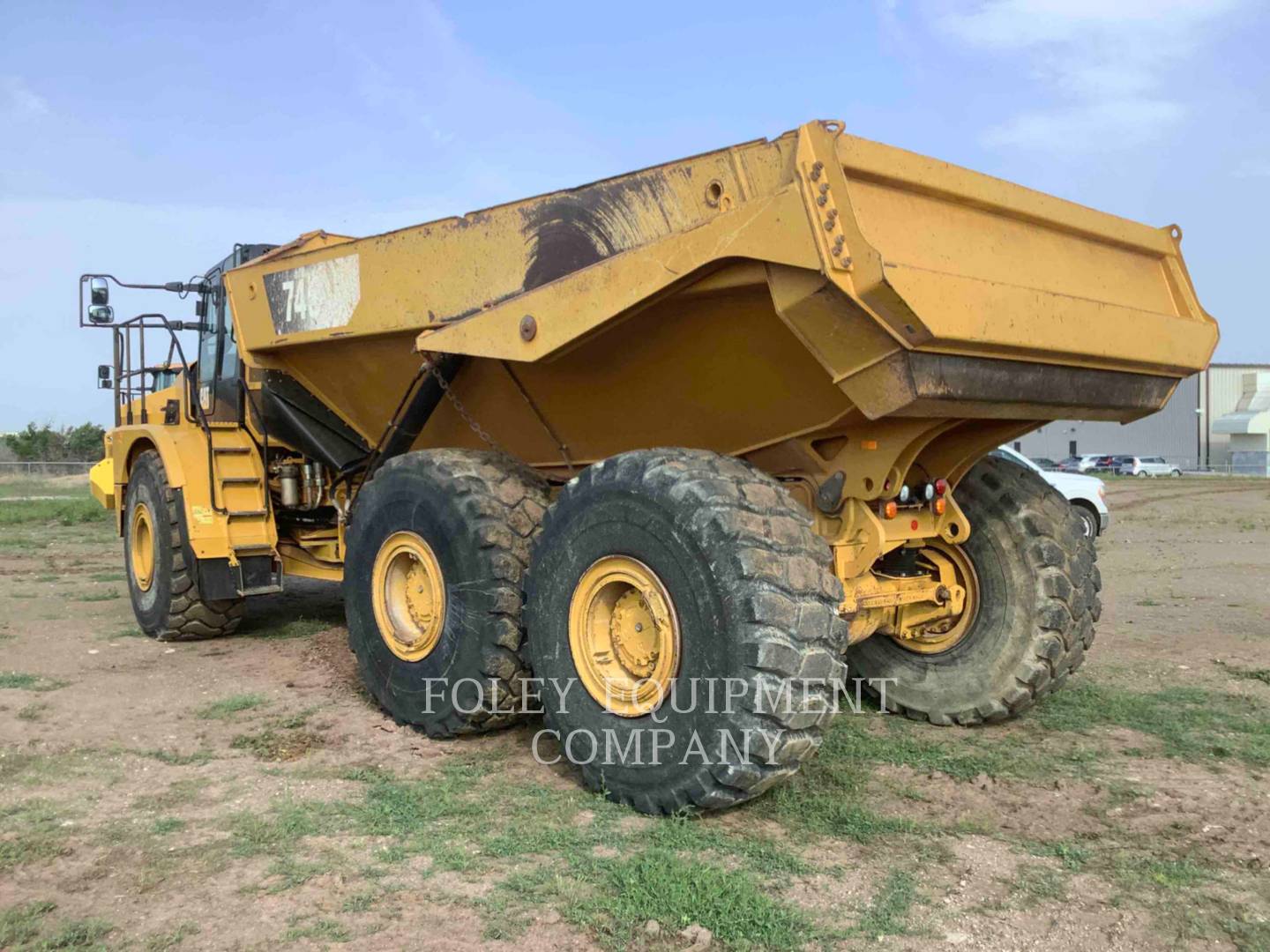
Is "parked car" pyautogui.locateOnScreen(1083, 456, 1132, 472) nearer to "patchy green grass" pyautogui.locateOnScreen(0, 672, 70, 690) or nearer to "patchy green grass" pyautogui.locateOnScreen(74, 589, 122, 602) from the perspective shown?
"patchy green grass" pyautogui.locateOnScreen(74, 589, 122, 602)

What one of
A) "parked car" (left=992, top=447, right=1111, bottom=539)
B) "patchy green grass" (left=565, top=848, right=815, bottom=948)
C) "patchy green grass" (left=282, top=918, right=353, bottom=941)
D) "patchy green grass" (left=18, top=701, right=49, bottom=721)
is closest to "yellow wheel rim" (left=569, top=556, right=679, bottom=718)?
"patchy green grass" (left=565, top=848, right=815, bottom=948)

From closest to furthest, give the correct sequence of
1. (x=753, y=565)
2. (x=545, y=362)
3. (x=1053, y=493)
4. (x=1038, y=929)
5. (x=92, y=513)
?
(x=1038, y=929), (x=753, y=565), (x=545, y=362), (x=1053, y=493), (x=92, y=513)

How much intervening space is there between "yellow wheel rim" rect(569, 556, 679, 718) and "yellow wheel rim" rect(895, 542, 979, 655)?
1.75m

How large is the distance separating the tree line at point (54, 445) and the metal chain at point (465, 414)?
41783 millimetres

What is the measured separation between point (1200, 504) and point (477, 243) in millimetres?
22764

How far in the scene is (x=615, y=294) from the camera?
13.4 ft

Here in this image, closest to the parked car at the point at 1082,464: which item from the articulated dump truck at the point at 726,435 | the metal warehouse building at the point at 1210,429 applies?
the metal warehouse building at the point at 1210,429

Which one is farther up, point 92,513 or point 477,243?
point 477,243

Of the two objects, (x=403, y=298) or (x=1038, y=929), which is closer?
(x=1038, y=929)

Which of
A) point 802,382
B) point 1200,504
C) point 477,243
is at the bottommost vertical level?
point 1200,504

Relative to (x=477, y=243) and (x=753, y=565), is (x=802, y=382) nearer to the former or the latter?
(x=753, y=565)

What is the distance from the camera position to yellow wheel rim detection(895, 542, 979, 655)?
5.21m

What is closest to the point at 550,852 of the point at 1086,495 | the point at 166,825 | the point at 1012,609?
the point at 166,825

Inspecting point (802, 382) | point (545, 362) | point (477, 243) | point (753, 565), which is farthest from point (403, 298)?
point (753, 565)
